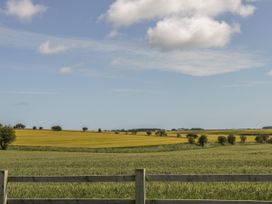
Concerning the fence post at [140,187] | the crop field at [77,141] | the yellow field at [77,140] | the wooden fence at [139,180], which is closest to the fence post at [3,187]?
the wooden fence at [139,180]

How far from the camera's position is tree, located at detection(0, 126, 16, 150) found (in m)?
105

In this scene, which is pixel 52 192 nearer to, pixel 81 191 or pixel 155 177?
pixel 81 191

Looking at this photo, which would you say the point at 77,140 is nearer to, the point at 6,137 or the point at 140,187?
the point at 6,137

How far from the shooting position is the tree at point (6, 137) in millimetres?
105062

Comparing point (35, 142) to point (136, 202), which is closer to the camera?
point (136, 202)

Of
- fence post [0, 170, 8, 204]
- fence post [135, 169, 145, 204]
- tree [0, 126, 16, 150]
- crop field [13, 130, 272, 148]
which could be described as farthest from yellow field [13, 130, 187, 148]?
fence post [135, 169, 145, 204]

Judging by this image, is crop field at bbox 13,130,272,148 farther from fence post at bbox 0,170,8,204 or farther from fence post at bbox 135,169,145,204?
fence post at bbox 135,169,145,204

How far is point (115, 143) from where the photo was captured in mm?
115312

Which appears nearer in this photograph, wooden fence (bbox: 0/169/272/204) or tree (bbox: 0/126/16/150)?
wooden fence (bbox: 0/169/272/204)

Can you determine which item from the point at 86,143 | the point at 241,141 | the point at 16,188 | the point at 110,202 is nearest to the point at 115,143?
the point at 86,143

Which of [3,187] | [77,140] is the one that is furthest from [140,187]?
[77,140]

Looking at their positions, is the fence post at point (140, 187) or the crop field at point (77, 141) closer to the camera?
the fence post at point (140, 187)

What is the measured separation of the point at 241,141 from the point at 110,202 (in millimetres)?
141780

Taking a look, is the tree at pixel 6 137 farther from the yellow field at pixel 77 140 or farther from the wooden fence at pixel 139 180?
the wooden fence at pixel 139 180
